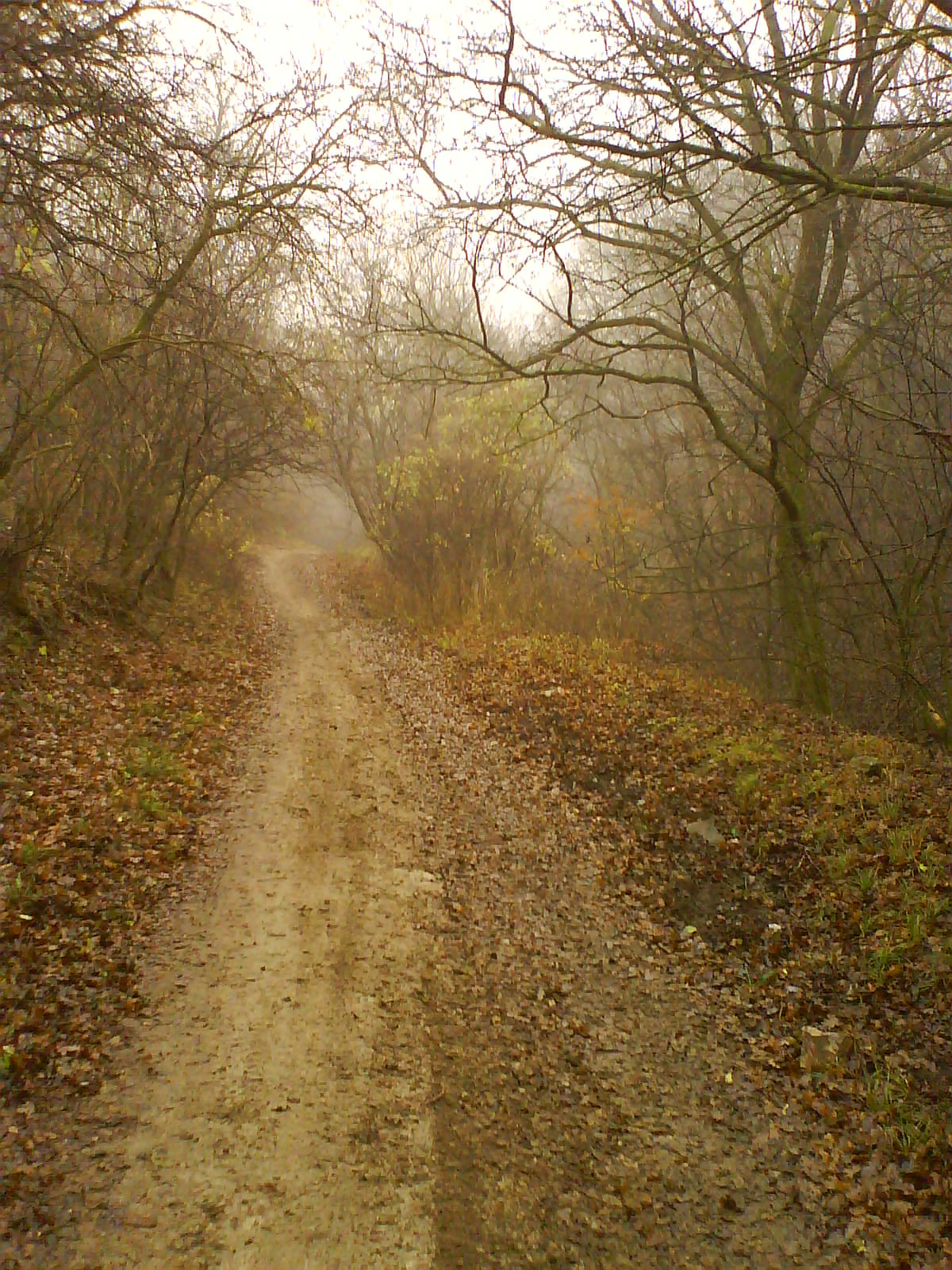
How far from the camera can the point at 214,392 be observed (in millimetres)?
13945

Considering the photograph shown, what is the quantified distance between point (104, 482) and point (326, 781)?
8.29 m

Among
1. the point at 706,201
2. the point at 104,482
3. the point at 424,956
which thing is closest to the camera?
the point at 424,956

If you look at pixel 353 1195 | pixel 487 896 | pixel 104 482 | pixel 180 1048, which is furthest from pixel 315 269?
pixel 353 1195

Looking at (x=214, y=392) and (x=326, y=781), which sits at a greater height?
(x=214, y=392)

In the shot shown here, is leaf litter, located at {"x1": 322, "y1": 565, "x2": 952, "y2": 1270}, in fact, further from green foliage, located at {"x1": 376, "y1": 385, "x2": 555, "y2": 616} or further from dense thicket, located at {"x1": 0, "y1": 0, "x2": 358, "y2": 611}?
green foliage, located at {"x1": 376, "y1": 385, "x2": 555, "y2": 616}

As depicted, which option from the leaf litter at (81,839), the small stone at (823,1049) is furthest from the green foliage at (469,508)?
the small stone at (823,1049)

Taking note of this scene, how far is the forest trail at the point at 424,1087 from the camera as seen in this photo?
3488mm

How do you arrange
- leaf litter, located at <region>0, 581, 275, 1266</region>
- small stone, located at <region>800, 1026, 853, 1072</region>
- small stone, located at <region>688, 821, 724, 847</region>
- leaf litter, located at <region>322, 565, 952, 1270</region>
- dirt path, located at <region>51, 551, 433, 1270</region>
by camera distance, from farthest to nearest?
small stone, located at <region>688, 821, 724, 847</region>
small stone, located at <region>800, 1026, 853, 1072</region>
leaf litter, located at <region>0, 581, 275, 1266</region>
leaf litter, located at <region>322, 565, 952, 1270</region>
dirt path, located at <region>51, 551, 433, 1270</region>

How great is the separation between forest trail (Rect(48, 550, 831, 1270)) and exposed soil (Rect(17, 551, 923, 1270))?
13 millimetres

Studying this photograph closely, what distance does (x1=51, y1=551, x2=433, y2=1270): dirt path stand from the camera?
342cm

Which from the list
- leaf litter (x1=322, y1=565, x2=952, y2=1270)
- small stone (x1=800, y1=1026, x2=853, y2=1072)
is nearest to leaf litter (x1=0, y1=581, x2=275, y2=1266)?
leaf litter (x1=322, y1=565, x2=952, y2=1270)

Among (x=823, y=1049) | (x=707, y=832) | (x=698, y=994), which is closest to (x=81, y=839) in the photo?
(x=698, y=994)

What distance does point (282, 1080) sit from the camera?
428 cm

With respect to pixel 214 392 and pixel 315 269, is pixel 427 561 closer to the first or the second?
pixel 214 392
